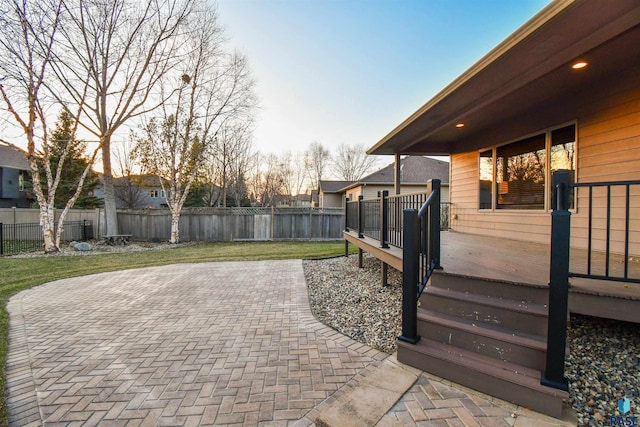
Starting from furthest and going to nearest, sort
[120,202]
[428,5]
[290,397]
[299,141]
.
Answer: [299,141]
[120,202]
[428,5]
[290,397]

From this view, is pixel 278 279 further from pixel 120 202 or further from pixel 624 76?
pixel 120 202

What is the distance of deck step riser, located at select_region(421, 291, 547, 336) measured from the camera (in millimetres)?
2203

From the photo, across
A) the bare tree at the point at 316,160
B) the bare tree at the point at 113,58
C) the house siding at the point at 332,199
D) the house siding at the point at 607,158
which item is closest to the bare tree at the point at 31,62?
the bare tree at the point at 113,58

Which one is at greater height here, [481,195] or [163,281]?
[481,195]

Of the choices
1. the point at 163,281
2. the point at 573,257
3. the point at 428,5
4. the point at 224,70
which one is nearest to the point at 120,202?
the point at 224,70

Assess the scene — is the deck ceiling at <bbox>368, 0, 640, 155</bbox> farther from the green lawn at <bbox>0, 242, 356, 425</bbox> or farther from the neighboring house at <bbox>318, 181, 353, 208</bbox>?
the neighboring house at <bbox>318, 181, 353, 208</bbox>

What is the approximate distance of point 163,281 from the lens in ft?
18.6

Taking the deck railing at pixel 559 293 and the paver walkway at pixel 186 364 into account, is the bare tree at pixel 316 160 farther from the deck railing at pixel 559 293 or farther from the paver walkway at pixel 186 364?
the deck railing at pixel 559 293

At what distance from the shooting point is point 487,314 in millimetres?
2400

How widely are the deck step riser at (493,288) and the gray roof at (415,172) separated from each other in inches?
596

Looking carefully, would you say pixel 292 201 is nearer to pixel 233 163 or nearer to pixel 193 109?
pixel 233 163

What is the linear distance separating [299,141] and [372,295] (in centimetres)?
3113

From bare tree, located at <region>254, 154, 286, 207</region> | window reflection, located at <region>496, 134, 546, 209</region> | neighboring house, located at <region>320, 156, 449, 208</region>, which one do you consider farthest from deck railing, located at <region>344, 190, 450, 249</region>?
bare tree, located at <region>254, 154, 286, 207</region>

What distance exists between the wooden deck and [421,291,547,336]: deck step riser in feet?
0.98
